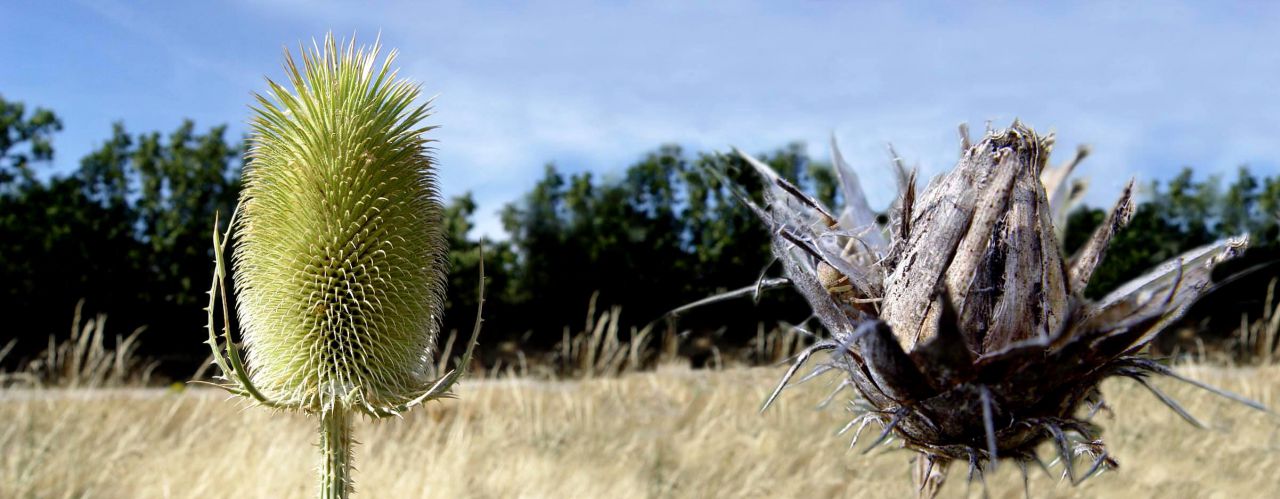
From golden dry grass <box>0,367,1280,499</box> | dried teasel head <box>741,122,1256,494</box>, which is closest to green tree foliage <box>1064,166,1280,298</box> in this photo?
golden dry grass <box>0,367,1280,499</box>

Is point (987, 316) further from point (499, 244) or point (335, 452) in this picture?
point (499, 244)

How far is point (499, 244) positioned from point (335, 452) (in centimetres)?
1354

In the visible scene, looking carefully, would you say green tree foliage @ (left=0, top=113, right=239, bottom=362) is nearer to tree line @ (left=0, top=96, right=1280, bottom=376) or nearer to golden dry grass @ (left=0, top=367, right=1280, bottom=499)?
tree line @ (left=0, top=96, right=1280, bottom=376)

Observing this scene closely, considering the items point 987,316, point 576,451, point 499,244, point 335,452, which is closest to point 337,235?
point 335,452

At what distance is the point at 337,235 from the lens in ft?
8.16

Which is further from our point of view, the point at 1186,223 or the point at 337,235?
the point at 1186,223

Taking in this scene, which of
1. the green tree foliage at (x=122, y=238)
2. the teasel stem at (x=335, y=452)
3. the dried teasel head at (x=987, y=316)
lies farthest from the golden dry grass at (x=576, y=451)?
the green tree foliage at (x=122, y=238)

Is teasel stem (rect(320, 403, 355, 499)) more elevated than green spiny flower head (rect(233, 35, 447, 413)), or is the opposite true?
green spiny flower head (rect(233, 35, 447, 413))

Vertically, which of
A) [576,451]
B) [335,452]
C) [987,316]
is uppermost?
[987,316]

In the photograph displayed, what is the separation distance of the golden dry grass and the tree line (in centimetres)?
634

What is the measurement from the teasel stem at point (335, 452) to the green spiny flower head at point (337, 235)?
0.05m

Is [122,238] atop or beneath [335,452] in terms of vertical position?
atop

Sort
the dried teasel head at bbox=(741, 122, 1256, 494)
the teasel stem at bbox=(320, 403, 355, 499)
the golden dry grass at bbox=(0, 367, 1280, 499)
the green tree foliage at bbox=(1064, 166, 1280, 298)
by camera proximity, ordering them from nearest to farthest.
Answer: the dried teasel head at bbox=(741, 122, 1256, 494), the teasel stem at bbox=(320, 403, 355, 499), the golden dry grass at bbox=(0, 367, 1280, 499), the green tree foliage at bbox=(1064, 166, 1280, 298)

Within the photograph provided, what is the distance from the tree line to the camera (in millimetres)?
14375
